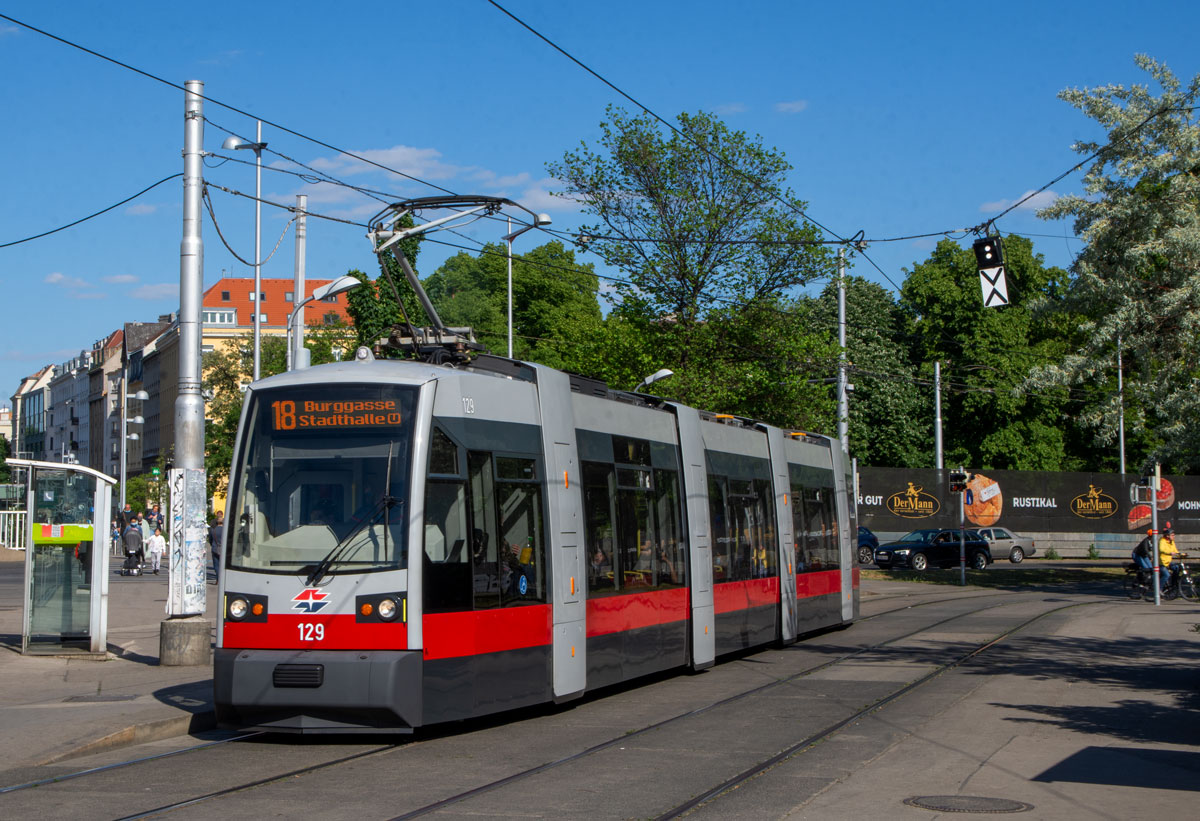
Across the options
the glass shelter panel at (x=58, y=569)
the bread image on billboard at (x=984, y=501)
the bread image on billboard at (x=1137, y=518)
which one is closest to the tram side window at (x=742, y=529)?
the glass shelter panel at (x=58, y=569)

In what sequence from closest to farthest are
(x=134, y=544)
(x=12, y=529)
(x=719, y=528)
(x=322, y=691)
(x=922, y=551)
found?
1. (x=322, y=691)
2. (x=719, y=528)
3. (x=134, y=544)
4. (x=922, y=551)
5. (x=12, y=529)

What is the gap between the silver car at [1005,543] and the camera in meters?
52.6

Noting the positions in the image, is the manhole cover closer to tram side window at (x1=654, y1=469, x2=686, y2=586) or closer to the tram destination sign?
the tram destination sign

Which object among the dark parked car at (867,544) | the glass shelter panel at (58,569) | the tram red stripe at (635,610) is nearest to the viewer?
the tram red stripe at (635,610)

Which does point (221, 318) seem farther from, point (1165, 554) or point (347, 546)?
point (347, 546)

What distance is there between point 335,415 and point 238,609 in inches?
66.3

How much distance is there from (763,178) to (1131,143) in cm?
939

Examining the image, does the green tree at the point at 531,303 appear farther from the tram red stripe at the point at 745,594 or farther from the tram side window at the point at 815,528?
the tram red stripe at the point at 745,594

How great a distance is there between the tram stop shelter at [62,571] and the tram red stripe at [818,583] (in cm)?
965

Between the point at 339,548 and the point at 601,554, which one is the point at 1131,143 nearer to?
the point at 601,554

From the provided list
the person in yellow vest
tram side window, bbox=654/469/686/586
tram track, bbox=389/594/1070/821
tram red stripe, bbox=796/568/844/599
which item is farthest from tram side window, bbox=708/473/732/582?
the person in yellow vest

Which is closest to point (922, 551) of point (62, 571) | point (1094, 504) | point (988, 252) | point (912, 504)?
point (912, 504)

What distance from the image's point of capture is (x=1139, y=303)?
1276 inches

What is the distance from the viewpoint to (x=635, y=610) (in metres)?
13.8
